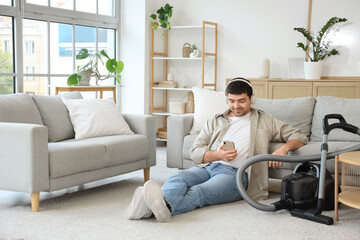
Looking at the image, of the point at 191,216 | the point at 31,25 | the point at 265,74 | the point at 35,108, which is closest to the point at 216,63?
the point at 265,74

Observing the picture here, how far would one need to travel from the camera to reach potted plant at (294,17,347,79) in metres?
5.75

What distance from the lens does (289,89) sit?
5785 mm

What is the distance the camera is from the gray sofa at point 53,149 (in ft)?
11.0

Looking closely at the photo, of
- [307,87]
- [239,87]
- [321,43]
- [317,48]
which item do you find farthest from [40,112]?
[321,43]

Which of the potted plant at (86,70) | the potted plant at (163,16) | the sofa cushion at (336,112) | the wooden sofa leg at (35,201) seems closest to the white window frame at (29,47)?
the potted plant at (86,70)

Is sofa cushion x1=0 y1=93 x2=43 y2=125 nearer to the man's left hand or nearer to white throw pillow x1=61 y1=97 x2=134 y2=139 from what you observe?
white throw pillow x1=61 y1=97 x2=134 y2=139

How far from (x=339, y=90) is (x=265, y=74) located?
0.93 m

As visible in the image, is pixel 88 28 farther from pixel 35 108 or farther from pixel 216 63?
pixel 35 108

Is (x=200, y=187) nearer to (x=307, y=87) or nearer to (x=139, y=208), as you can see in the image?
(x=139, y=208)

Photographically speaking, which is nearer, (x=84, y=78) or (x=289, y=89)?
(x=84, y=78)

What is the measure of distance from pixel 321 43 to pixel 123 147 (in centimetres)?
310

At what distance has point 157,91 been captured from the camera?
274 inches

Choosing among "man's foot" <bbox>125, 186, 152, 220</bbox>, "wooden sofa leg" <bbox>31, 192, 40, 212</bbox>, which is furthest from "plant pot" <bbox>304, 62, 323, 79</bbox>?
"wooden sofa leg" <bbox>31, 192, 40, 212</bbox>

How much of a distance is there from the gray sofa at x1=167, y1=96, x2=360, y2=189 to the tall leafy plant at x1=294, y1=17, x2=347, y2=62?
1.67m
